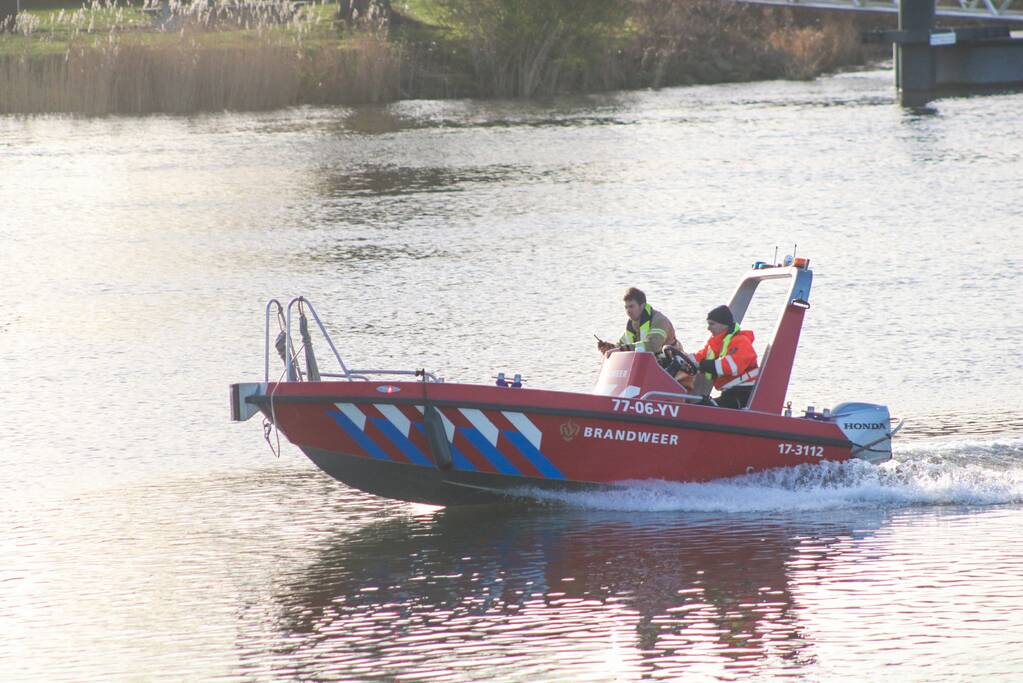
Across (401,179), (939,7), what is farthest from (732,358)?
(939,7)

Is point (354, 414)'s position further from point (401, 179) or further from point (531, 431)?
point (401, 179)

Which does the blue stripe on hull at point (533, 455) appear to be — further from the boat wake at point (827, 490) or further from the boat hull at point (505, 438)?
the boat wake at point (827, 490)

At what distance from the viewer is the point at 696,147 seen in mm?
32531

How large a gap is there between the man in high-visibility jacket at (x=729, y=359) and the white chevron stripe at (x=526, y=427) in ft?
4.59

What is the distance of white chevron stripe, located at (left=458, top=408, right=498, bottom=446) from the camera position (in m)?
9.96

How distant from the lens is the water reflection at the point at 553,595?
25.8ft

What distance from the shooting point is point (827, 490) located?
1059 cm

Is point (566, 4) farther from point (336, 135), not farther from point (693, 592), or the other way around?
point (693, 592)

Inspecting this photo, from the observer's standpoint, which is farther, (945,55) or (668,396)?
(945,55)

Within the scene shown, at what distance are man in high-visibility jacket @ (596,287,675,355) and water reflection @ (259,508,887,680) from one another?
129 centimetres

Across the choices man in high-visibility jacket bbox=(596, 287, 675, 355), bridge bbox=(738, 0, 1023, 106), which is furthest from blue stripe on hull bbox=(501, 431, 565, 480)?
bridge bbox=(738, 0, 1023, 106)

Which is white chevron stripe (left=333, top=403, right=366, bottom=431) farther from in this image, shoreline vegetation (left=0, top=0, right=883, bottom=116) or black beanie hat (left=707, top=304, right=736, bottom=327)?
shoreline vegetation (left=0, top=0, right=883, bottom=116)

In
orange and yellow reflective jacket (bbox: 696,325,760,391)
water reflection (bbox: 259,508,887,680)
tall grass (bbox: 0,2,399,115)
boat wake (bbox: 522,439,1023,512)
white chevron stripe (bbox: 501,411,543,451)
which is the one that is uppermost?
tall grass (bbox: 0,2,399,115)

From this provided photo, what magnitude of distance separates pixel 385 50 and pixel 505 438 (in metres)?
32.1
